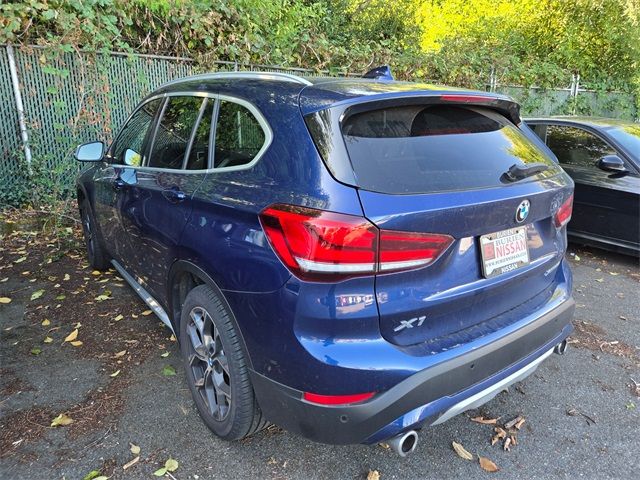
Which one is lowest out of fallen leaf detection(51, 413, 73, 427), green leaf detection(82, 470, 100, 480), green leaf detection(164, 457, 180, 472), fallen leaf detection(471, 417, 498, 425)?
fallen leaf detection(471, 417, 498, 425)

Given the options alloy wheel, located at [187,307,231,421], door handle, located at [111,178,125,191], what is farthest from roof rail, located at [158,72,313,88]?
alloy wheel, located at [187,307,231,421]

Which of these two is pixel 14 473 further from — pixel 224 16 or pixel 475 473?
pixel 224 16

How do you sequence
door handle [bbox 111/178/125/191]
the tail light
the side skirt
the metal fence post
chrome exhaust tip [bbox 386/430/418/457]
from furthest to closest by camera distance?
the metal fence post, door handle [bbox 111/178/125/191], the side skirt, chrome exhaust tip [bbox 386/430/418/457], the tail light

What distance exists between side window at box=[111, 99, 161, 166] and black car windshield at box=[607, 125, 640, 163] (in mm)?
4785

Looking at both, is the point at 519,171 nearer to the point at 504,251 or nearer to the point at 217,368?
the point at 504,251

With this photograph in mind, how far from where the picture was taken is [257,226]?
1981 mm

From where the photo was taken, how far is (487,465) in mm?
2367

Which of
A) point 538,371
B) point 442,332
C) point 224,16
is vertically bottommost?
point 538,371

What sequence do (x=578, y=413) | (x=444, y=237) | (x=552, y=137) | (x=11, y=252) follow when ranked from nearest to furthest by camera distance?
1. (x=444, y=237)
2. (x=578, y=413)
3. (x=11, y=252)
4. (x=552, y=137)

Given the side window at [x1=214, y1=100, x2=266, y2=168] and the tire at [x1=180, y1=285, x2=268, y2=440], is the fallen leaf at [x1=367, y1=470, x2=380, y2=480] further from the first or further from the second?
the side window at [x1=214, y1=100, x2=266, y2=168]

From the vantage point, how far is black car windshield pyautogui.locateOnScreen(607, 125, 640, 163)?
17.1 ft

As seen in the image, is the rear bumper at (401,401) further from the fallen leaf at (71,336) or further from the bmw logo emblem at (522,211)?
the fallen leaf at (71,336)

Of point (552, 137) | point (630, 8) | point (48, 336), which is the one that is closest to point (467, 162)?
point (48, 336)

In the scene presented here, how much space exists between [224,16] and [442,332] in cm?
718
